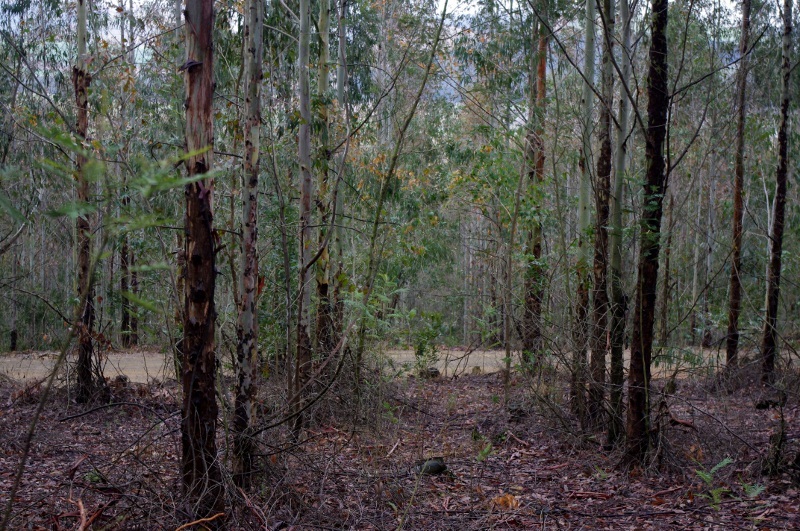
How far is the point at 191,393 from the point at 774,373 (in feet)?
29.5

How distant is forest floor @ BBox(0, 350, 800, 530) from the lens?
4668mm

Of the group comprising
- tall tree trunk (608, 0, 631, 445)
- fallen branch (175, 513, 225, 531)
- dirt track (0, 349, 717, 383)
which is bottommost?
dirt track (0, 349, 717, 383)

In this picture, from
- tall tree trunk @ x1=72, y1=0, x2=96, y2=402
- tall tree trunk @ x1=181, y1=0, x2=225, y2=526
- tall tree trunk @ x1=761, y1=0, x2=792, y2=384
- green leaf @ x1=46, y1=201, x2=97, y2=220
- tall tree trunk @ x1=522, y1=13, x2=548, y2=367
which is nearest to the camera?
green leaf @ x1=46, y1=201, x2=97, y2=220

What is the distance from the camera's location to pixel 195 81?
13.8 feet

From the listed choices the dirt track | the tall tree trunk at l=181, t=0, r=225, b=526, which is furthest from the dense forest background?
the dirt track

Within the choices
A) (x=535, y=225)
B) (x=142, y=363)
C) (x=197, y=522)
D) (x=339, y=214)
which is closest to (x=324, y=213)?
(x=339, y=214)

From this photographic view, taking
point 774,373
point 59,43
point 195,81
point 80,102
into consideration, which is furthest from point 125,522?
point 59,43

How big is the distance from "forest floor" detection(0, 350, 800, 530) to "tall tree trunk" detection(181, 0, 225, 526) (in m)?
0.26

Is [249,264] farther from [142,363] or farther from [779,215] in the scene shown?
[142,363]

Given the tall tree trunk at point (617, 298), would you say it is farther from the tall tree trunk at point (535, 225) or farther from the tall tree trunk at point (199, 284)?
the tall tree trunk at point (199, 284)

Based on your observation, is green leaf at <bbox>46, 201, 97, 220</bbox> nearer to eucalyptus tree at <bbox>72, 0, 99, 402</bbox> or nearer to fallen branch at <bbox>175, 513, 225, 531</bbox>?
fallen branch at <bbox>175, 513, 225, 531</bbox>

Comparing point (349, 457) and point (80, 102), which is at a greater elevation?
point (80, 102)

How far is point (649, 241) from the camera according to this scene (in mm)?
5984

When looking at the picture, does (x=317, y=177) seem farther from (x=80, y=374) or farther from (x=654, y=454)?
(x=654, y=454)
